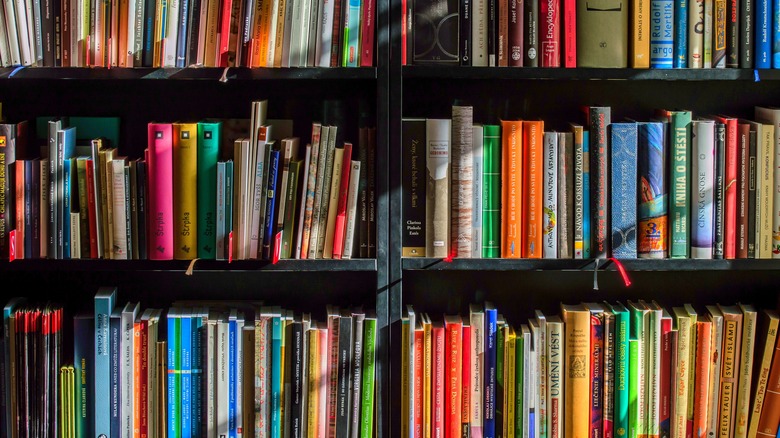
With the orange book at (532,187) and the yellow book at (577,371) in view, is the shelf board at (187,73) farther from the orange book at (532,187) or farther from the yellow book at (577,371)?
the yellow book at (577,371)

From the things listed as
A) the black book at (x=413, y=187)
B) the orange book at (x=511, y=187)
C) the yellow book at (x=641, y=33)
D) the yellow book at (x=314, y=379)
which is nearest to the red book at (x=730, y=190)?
the yellow book at (x=641, y=33)

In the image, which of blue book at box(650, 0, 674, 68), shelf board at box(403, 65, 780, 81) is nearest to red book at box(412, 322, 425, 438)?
shelf board at box(403, 65, 780, 81)

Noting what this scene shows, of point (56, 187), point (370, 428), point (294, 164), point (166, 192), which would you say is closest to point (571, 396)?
point (370, 428)

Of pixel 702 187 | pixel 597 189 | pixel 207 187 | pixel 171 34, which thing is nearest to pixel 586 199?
pixel 597 189

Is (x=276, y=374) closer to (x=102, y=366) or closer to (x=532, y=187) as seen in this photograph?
(x=102, y=366)

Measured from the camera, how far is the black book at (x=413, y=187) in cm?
211

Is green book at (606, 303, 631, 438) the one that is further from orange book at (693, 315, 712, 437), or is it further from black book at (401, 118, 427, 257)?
black book at (401, 118, 427, 257)

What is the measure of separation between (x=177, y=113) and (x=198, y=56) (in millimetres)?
310

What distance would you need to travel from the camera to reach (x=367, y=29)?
6.84ft

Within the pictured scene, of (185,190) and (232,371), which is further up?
(185,190)

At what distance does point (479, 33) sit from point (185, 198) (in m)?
0.72

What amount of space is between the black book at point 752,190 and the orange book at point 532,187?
1.49ft

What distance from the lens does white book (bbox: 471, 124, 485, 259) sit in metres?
2.12

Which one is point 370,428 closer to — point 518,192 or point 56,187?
point 518,192
